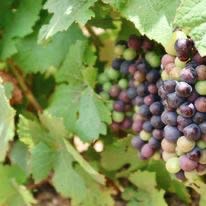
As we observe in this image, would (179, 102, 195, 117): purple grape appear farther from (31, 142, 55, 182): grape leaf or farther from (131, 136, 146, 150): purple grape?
(31, 142, 55, 182): grape leaf

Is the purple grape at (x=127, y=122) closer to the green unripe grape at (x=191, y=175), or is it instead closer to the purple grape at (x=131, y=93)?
the purple grape at (x=131, y=93)

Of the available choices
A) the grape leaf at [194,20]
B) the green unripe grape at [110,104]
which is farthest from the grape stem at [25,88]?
the grape leaf at [194,20]

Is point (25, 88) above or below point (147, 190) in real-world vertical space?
above

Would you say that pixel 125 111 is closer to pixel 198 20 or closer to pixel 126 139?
pixel 126 139

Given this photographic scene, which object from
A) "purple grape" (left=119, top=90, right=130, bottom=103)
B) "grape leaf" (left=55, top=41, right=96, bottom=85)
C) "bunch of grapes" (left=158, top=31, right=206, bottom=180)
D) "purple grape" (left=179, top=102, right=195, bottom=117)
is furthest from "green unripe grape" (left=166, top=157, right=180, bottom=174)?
"grape leaf" (left=55, top=41, right=96, bottom=85)

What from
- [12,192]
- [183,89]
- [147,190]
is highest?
[183,89]

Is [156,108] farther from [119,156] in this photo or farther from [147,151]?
[119,156]

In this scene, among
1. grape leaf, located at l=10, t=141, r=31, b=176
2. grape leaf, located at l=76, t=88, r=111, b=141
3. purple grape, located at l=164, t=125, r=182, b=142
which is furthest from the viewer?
grape leaf, located at l=10, t=141, r=31, b=176

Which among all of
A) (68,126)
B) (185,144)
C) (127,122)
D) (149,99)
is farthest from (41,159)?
(185,144)
